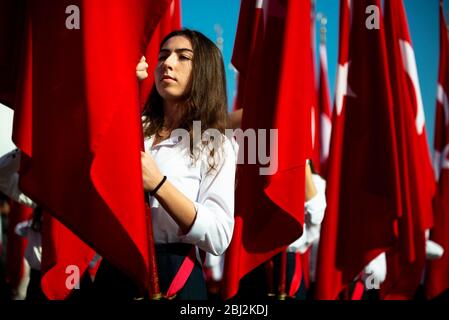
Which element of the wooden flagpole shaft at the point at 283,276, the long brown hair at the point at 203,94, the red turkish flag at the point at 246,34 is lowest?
the wooden flagpole shaft at the point at 283,276

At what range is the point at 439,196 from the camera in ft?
21.6

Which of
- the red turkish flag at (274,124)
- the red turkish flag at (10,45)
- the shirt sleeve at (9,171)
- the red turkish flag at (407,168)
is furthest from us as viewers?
the red turkish flag at (407,168)

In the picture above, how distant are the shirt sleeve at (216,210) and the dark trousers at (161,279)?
90 mm

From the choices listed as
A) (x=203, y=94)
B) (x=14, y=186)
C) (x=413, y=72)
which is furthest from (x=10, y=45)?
(x=413, y=72)

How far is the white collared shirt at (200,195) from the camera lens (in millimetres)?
2076

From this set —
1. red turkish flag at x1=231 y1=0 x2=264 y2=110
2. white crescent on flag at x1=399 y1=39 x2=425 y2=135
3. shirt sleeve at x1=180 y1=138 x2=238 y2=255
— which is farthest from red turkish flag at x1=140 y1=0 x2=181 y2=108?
white crescent on flag at x1=399 y1=39 x2=425 y2=135

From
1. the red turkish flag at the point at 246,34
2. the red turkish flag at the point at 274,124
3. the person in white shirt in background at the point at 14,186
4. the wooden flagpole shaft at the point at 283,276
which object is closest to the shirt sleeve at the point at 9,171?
the person in white shirt in background at the point at 14,186

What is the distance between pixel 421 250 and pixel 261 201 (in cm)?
209

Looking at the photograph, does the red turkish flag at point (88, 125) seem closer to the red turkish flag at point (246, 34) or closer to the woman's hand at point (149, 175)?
the woman's hand at point (149, 175)

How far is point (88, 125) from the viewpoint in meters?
1.83

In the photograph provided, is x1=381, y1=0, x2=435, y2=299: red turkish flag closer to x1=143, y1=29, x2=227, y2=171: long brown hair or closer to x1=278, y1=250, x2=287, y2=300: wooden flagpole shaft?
x1=278, y1=250, x2=287, y2=300: wooden flagpole shaft

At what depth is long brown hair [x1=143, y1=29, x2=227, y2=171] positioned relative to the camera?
2.37 m

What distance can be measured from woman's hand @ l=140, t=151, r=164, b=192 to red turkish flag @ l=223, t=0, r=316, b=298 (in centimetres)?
107
